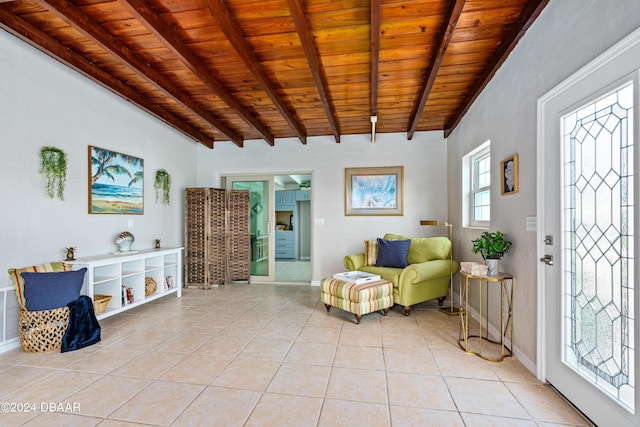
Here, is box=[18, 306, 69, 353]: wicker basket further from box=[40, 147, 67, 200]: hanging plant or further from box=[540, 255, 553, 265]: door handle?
box=[540, 255, 553, 265]: door handle

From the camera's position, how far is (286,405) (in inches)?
71.6

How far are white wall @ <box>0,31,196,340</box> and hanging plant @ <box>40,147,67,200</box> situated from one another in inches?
2.1

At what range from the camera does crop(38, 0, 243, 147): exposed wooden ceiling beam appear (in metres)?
2.17

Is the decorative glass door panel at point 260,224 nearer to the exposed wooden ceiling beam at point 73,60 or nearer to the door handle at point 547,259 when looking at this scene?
the exposed wooden ceiling beam at point 73,60

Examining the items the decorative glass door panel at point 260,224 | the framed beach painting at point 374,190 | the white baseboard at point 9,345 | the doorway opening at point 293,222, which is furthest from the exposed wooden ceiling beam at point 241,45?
the doorway opening at point 293,222

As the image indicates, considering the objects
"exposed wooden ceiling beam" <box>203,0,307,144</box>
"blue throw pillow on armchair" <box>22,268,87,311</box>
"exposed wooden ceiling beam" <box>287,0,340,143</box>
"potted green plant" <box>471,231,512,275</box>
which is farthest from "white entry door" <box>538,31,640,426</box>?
"blue throw pillow on armchair" <box>22,268,87,311</box>

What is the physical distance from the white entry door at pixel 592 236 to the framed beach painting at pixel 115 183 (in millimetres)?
4338

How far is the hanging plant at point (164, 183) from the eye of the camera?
446 cm

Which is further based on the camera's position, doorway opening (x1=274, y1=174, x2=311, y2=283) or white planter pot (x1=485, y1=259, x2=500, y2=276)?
doorway opening (x1=274, y1=174, x2=311, y2=283)

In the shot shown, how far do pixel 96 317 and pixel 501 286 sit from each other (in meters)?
3.82

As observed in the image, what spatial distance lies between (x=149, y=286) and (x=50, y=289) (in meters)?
1.38

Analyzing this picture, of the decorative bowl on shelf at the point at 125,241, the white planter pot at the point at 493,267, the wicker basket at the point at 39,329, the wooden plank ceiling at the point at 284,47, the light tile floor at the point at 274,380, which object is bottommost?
the light tile floor at the point at 274,380

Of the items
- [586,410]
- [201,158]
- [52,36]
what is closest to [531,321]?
[586,410]

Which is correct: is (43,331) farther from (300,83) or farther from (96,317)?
(300,83)
